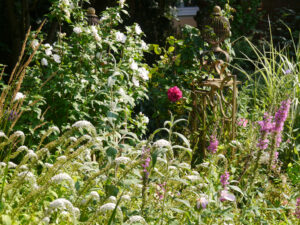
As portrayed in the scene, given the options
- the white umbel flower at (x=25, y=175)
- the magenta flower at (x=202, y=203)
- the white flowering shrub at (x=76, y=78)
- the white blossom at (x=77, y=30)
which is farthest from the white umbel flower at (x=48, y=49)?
the magenta flower at (x=202, y=203)

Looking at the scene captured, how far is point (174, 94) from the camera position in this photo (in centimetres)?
436

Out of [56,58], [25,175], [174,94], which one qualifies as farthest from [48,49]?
[25,175]

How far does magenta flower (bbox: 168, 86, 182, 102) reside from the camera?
4.36m

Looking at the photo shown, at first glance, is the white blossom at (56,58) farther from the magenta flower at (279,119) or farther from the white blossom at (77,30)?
the magenta flower at (279,119)

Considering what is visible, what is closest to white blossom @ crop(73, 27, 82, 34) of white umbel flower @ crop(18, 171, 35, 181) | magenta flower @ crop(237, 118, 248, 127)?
magenta flower @ crop(237, 118, 248, 127)

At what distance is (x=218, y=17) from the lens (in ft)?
14.3

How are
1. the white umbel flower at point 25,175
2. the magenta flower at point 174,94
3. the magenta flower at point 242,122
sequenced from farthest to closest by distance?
the magenta flower at point 174,94
the magenta flower at point 242,122
the white umbel flower at point 25,175

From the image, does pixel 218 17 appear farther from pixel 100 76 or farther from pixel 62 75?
pixel 62 75

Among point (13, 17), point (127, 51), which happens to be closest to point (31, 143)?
point (127, 51)

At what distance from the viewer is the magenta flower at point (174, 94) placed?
14.3 feet

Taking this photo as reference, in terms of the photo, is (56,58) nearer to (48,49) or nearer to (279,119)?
(48,49)

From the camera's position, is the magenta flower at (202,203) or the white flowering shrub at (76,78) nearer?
the magenta flower at (202,203)

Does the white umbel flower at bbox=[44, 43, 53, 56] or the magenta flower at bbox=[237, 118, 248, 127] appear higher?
the white umbel flower at bbox=[44, 43, 53, 56]

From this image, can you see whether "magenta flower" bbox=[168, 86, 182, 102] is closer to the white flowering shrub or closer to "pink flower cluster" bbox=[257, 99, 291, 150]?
the white flowering shrub
